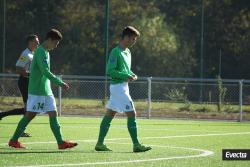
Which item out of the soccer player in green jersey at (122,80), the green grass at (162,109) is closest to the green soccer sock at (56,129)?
the soccer player in green jersey at (122,80)

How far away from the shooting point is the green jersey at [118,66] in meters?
13.3

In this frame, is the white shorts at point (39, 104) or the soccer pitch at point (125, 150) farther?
the white shorts at point (39, 104)

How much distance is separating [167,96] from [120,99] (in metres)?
19.1

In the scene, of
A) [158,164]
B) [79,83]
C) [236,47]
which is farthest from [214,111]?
[158,164]

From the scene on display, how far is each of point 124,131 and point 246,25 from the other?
3408cm

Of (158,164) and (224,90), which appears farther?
(224,90)

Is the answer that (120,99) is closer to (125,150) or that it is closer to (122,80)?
(122,80)

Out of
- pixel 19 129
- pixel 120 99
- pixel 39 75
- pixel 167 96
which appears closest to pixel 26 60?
pixel 39 75

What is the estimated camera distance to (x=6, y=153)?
12445 mm

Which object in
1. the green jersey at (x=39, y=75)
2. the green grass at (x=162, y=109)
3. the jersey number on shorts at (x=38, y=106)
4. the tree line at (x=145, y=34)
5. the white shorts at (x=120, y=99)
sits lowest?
the green grass at (x=162, y=109)

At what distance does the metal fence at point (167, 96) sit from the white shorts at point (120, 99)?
1695 centimetres

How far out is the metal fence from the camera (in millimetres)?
31219

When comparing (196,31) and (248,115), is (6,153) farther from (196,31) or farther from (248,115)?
(196,31)

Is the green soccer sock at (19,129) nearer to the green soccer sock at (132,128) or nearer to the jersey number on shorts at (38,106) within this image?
the jersey number on shorts at (38,106)
